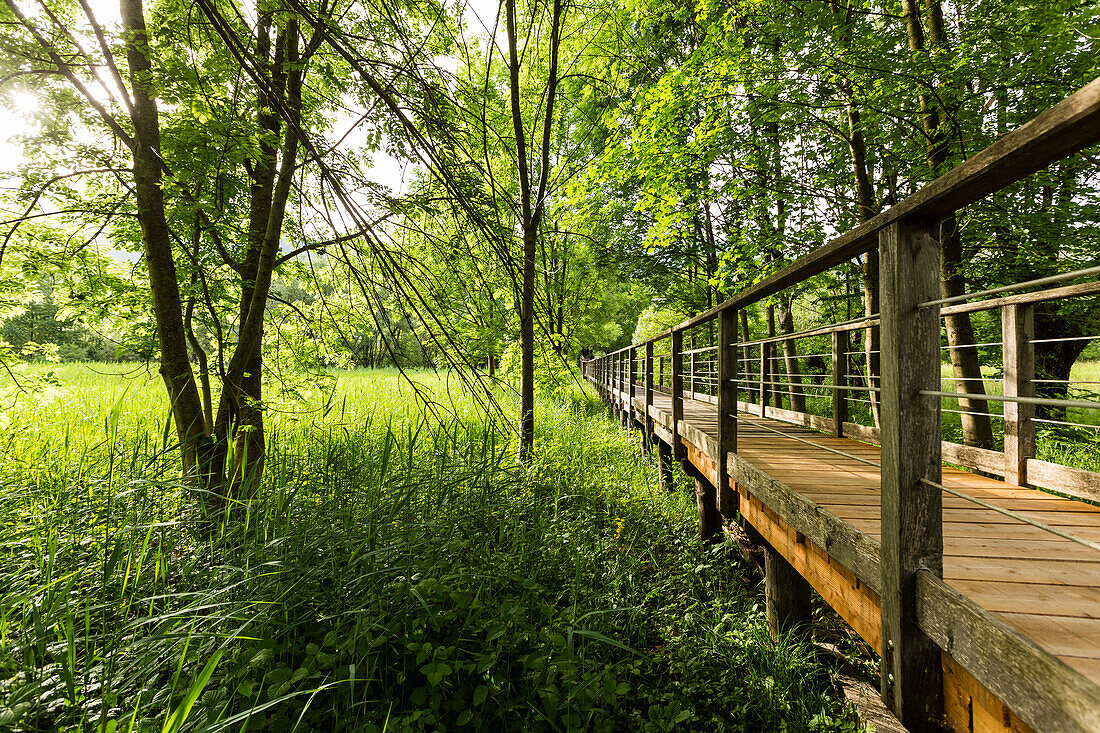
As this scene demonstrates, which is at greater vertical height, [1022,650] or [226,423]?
[226,423]

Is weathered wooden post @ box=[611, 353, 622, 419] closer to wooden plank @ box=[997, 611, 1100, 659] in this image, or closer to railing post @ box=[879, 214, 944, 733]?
railing post @ box=[879, 214, 944, 733]

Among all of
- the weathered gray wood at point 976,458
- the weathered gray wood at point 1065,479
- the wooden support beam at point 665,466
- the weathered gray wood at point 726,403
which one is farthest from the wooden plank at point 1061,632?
the wooden support beam at point 665,466

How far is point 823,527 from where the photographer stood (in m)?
2.15

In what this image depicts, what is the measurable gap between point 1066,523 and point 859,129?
669 cm

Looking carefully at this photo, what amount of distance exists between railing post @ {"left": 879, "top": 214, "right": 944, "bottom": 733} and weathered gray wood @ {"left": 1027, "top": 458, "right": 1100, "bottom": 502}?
6.48 feet

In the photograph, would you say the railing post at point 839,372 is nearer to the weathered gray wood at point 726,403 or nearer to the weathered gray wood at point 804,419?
the weathered gray wood at point 804,419

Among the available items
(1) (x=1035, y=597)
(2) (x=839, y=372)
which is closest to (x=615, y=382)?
(2) (x=839, y=372)

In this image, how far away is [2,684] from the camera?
149 centimetres

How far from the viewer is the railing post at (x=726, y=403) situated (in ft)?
11.8

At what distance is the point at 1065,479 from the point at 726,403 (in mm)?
2017

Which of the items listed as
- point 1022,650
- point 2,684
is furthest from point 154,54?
point 1022,650

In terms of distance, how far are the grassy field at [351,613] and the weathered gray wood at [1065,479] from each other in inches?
73.9

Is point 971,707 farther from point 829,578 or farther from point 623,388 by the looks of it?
point 623,388

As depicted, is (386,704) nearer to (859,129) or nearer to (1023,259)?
(859,129)
